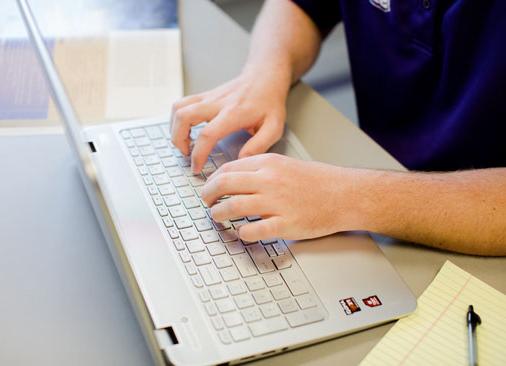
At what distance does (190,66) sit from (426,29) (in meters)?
0.41

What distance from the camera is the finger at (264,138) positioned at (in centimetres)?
84

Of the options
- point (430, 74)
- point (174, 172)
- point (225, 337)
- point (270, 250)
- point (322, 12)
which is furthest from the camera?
point (322, 12)

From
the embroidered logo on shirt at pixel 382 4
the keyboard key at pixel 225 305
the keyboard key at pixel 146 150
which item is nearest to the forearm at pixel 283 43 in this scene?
the embroidered logo on shirt at pixel 382 4

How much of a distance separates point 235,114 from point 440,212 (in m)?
0.32

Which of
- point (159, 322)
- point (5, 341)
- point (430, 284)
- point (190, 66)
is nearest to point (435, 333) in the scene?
point (430, 284)

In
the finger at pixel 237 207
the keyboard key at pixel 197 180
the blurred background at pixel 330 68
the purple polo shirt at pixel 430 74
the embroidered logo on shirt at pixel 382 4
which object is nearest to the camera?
the finger at pixel 237 207

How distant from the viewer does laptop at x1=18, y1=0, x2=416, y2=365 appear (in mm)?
597

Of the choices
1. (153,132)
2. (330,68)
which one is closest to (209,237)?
(153,132)

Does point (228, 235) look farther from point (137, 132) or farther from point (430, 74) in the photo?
point (430, 74)

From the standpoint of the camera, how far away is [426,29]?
3.13ft

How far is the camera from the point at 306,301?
0.66 metres

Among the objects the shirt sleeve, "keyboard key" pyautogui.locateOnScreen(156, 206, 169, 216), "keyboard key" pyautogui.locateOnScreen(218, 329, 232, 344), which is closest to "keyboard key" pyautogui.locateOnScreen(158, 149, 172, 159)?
"keyboard key" pyautogui.locateOnScreen(156, 206, 169, 216)

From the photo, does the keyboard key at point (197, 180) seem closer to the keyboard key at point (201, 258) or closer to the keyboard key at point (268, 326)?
the keyboard key at point (201, 258)

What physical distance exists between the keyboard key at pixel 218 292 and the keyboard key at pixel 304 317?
7cm
